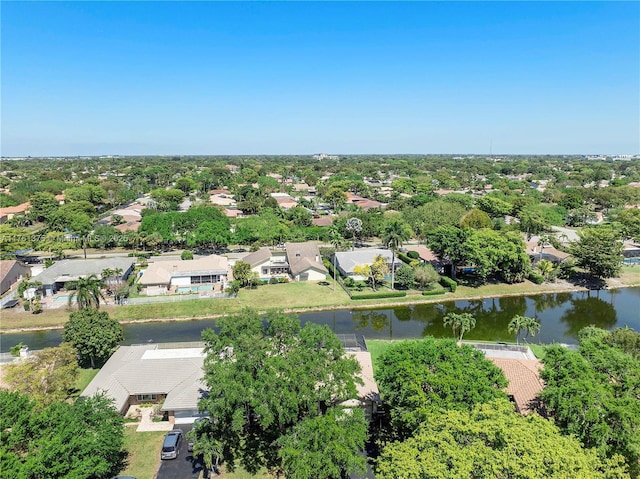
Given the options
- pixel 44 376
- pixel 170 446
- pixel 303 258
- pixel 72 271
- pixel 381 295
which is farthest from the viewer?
pixel 303 258

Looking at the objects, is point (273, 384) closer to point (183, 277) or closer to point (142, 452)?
point (142, 452)

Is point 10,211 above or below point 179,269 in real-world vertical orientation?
above

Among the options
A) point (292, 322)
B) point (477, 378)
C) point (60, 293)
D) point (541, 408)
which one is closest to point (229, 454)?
point (292, 322)

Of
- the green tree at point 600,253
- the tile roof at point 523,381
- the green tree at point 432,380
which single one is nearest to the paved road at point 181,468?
the green tree at point 432,380

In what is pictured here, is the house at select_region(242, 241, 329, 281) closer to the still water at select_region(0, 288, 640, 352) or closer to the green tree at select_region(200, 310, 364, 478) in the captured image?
the still water at select_region(0, 288, 640, 352)

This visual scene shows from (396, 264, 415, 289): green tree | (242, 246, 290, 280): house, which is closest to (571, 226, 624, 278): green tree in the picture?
(396, 264, 415, 289): green tree

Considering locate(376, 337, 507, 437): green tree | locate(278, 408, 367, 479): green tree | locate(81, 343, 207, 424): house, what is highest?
locate(376, 337, 507, 437): green tree

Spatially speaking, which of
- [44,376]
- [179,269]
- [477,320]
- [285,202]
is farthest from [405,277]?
[285,202]
